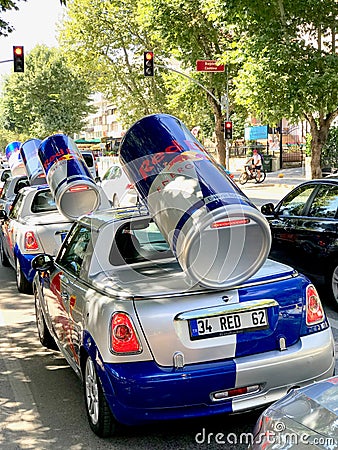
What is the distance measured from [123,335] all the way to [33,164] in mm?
10393

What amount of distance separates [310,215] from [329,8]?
1523cm

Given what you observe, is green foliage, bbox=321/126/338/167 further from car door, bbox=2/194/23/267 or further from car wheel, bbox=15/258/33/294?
car wheel, bbox=15/258/33/294

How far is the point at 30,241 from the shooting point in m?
8.95

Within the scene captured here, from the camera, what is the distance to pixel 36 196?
10008 millimetres

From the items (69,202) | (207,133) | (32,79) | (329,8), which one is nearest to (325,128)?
(329,8)

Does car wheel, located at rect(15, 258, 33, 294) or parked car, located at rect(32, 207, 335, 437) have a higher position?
parked car, located at rect(32, 207, 335, 437)

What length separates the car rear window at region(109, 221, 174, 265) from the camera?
4.89m

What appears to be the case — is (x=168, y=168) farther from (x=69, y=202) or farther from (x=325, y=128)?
(x=325, y=128)

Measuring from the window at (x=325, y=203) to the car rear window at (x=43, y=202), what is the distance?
3.98m

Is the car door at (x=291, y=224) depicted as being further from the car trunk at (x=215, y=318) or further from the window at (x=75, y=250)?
the car trunk at (x=215, y=318)

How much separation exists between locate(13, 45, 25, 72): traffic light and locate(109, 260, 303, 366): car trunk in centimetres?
2230

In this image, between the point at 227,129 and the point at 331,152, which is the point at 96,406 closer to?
the point at 227,129

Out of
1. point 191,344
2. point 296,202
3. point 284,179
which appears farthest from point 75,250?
point 284,179

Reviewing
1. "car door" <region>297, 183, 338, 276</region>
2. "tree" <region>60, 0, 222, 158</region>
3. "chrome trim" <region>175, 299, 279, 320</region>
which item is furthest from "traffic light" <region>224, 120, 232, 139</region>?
"chrome trim" <region>175, 299, 279, 320</region>
